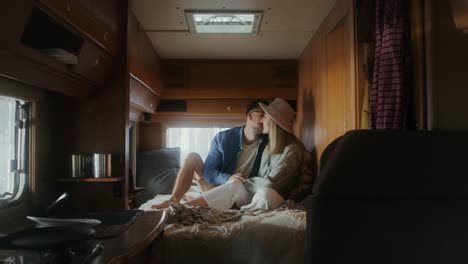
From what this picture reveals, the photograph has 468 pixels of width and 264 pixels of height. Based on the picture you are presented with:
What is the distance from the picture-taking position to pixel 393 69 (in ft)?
4.89

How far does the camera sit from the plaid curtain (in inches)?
57.9

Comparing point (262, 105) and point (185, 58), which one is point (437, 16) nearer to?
point (262, 105)

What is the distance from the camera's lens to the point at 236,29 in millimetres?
2764

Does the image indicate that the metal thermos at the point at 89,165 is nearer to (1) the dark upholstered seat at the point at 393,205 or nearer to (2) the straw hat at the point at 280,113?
(1) the dark upholstered seat at the point at 393,205

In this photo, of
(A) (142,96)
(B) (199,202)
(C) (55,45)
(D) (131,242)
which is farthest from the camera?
(A) (142,96)

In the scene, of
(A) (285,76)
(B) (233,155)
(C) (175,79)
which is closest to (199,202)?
(B) (233,155)

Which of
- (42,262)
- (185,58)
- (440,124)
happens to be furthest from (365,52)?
(185,58)

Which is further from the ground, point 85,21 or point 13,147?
point 85,21

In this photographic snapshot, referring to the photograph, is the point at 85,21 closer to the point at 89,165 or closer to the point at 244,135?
the point at 89,165

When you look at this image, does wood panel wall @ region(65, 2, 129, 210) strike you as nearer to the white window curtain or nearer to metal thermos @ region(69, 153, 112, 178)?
metal thermos @ region(69, 153, 112, 178)

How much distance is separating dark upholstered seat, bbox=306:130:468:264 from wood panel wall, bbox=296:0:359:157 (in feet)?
3.09

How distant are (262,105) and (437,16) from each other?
5.96 feet

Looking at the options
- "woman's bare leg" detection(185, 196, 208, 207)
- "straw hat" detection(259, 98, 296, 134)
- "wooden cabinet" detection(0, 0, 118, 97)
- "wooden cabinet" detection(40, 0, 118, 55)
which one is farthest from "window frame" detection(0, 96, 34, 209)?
"straw hat" detection(259, 98, 296, 134)

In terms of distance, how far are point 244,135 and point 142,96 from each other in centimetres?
91
